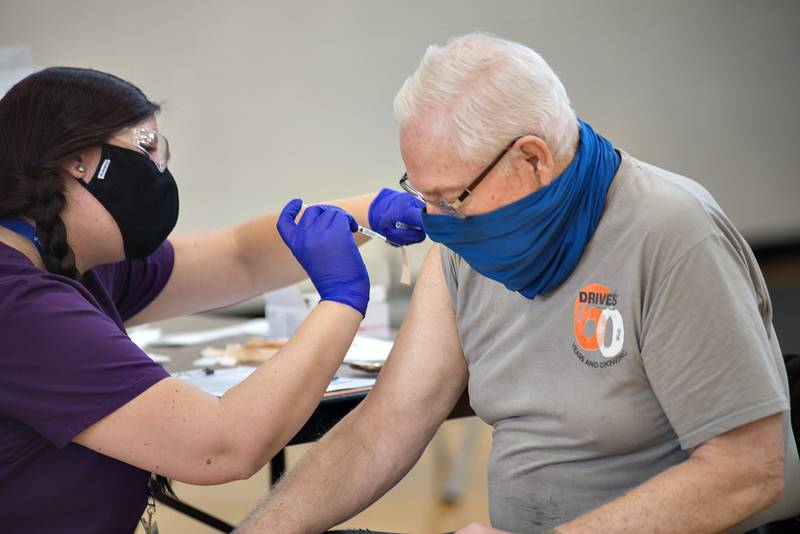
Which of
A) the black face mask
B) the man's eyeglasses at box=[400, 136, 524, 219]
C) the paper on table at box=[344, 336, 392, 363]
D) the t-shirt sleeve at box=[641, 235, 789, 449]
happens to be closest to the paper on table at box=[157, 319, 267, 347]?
the paper on table at box=[344, 336, 392, 363]

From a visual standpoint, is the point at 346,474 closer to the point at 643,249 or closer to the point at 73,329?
the point at 73,329

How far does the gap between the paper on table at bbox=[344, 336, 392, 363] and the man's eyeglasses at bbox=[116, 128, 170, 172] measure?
0.69 m

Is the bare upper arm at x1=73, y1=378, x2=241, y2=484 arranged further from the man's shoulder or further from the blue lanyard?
the man's shoulder

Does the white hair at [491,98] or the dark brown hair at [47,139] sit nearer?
the white hair at [491,98]

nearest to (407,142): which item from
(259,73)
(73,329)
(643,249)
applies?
(643,249)

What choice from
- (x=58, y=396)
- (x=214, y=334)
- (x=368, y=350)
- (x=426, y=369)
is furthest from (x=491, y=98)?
(x=214, y=334)

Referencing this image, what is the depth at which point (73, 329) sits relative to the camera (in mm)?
1350

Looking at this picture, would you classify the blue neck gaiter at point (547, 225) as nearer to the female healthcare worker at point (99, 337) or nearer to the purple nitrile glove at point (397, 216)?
the female healthcare worker at point (99, 337)

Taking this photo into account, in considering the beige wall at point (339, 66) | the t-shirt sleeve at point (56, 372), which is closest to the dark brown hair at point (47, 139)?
the t-shirt sleeve at point (56, 372)

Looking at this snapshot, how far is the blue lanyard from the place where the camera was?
4.87 feet

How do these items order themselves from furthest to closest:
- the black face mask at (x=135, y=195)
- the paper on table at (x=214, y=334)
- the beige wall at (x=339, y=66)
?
the beige wall at (x=339, y=66) → the paper on table at (x=214, y=334) → the black face mask at (x=135, y=195)

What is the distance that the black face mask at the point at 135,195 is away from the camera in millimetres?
1549

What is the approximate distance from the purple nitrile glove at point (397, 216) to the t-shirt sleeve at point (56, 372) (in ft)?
2.35

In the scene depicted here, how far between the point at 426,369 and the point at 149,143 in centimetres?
66
